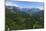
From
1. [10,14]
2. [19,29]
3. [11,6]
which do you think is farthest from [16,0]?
[19,29]

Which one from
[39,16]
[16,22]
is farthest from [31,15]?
[16,22]

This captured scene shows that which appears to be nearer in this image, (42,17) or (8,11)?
(8,11)

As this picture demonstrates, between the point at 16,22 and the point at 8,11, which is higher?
the point at 8,11

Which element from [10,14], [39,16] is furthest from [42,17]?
[10,14]

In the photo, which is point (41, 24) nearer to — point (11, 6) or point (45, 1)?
point (45, 1)

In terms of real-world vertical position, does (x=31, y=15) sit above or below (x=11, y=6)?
below

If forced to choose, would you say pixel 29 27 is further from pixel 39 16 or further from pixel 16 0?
pixel 16 0

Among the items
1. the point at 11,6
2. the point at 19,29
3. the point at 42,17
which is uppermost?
the point at 11,6
